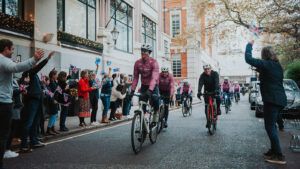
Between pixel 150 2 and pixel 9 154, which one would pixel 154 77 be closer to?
pixel 9 154

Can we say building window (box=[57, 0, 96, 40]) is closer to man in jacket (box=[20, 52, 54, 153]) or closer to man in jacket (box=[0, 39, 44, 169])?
man in jacket (box=[20, 52, 54, 153])

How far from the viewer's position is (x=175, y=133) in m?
10.4

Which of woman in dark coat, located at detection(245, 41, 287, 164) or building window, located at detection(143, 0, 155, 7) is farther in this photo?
building window, located at detection(143, 0, 155, 7)

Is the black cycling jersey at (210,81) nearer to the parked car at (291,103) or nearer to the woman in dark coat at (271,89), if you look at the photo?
the woman in dark coat at (271,89)

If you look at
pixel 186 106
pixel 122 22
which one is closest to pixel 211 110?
pixel 186 106

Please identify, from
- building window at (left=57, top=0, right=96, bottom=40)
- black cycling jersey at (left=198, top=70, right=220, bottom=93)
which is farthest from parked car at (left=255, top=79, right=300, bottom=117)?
building window at (left=57, top=0, right=96, bottom=40)

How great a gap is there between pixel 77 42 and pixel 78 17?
1.66m

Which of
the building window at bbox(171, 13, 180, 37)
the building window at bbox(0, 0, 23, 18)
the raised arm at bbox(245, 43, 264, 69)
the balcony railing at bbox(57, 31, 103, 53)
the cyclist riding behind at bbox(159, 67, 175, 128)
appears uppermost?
the building window at bbox(171, 13, 180, 37)

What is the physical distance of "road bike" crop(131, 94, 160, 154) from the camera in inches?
280

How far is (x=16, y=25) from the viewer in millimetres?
13969

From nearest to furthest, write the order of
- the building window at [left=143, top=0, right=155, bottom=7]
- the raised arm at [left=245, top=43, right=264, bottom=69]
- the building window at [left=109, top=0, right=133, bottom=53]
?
1. the raised arm at [left=245, top=43, right=264, bottom=69]
2. the building window at [left=109, top=0, right=133, bottom=53]
3. the building window at [left=143, top=0, right=155, bottom=7]

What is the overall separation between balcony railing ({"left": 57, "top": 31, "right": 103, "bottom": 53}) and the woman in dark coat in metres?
12.1

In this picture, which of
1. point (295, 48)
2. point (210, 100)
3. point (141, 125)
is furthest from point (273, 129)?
point (295, 48)

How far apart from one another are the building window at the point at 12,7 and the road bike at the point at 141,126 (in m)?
8.22
